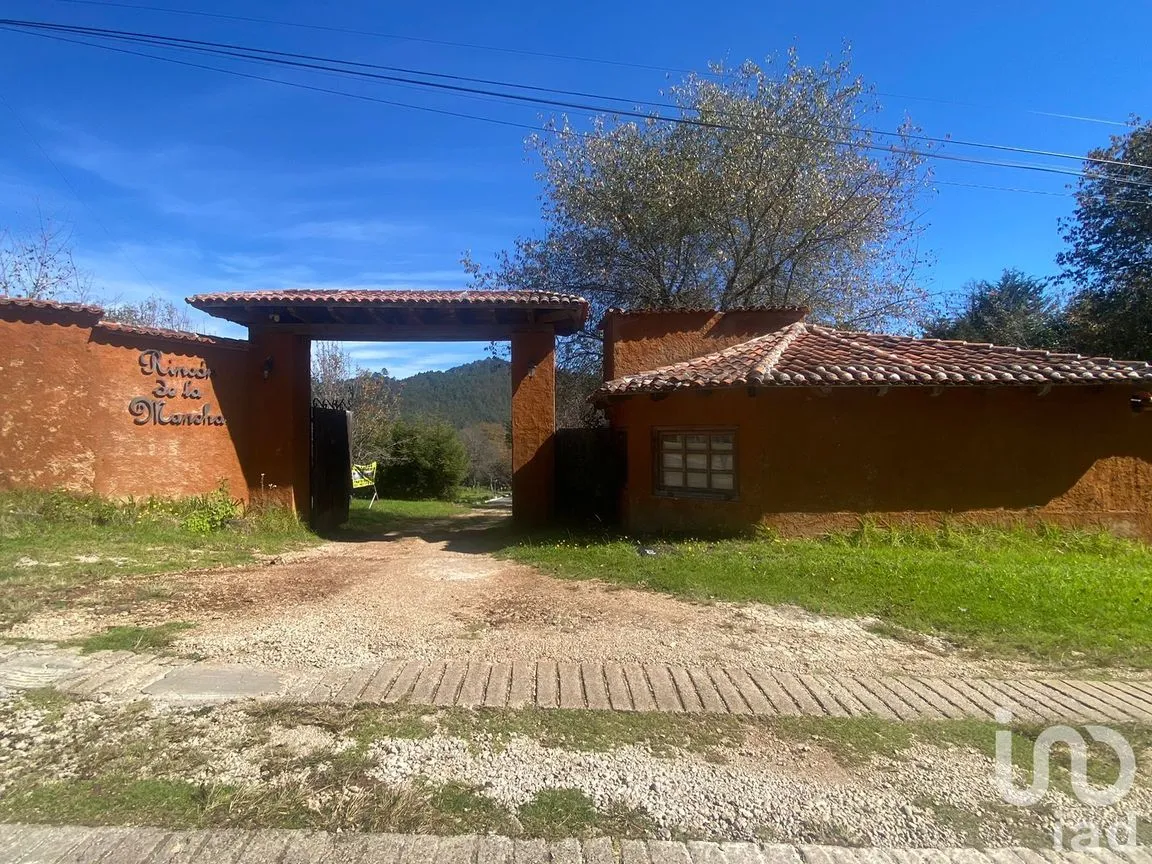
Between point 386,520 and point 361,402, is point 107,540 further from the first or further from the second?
point 361,402

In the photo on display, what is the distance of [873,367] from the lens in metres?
8.89

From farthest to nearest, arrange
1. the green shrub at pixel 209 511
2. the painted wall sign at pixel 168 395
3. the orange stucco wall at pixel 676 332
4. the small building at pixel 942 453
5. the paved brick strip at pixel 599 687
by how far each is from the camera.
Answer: the orange stucco wall at pixel 676 332 → the green shrub at pixel 209 511 → the painted wall sign at pixel 168 395 → the small building at pixel 942 453 → the paved brick strip at pixel 599 687

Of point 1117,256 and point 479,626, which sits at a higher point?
point 1117,256

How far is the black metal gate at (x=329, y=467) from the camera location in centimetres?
1208

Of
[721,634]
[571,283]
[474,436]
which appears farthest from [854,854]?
Answer: [474,436]

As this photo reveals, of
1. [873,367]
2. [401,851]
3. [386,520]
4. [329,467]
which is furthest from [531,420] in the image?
[401,851]

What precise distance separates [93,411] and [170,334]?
1508 millimetres

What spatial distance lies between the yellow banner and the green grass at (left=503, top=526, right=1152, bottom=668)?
48.9 feet

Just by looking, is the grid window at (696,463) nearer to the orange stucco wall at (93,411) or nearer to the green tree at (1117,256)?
the orange stucco wall at (93,411)

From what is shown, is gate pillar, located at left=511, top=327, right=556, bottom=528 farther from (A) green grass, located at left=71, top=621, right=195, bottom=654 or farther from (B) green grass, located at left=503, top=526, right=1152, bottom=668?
(A) green grass, located at left=71, top=621, right=195, bottom=654

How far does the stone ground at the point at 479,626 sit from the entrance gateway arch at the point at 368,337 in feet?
12.7

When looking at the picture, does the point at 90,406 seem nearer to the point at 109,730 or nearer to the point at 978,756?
the point at 109,730

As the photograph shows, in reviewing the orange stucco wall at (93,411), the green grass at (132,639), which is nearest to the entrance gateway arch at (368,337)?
the orange stucco wall at (93,411)

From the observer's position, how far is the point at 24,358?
28.6ft
